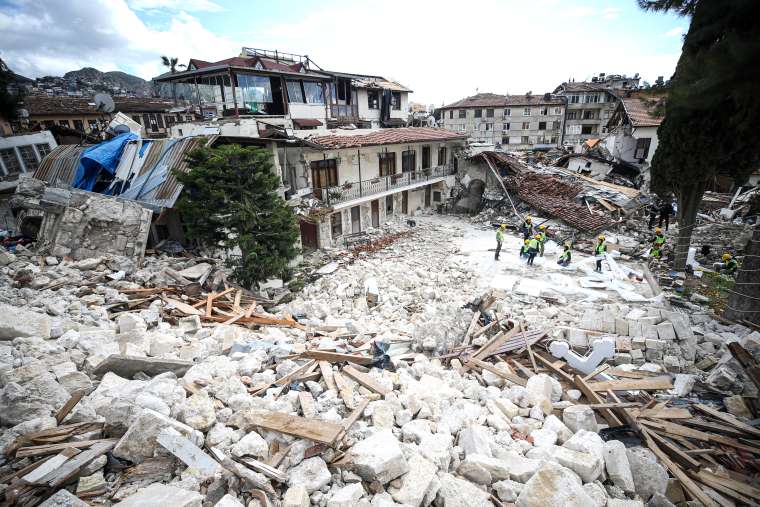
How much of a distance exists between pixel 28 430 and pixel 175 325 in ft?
13.4

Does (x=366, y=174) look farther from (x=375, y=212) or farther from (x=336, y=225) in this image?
(x=336, y=225)

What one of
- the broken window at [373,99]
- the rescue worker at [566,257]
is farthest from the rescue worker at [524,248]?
the broken window at [373,99]

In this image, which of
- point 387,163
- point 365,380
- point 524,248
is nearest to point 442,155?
point 387,163

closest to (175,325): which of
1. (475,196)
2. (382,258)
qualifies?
(382,258)

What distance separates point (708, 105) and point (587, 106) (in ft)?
165

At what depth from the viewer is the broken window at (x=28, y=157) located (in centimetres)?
1709

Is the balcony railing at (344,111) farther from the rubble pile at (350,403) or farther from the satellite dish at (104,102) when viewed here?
the rubble pile at (350,403)

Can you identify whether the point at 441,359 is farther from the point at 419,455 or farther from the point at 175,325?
the point at 175,325

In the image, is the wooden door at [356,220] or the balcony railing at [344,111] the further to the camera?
the balcony railing at [344,111]

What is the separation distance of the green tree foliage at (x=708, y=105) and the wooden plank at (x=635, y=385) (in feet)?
14.9

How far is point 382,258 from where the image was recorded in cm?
1619

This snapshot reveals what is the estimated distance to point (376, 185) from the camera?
20.9 metres

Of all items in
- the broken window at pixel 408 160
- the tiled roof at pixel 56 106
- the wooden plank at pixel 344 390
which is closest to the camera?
the wooden plank at pixel 344 390

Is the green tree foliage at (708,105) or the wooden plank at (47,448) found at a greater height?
the green tree foliage at (708,105)
